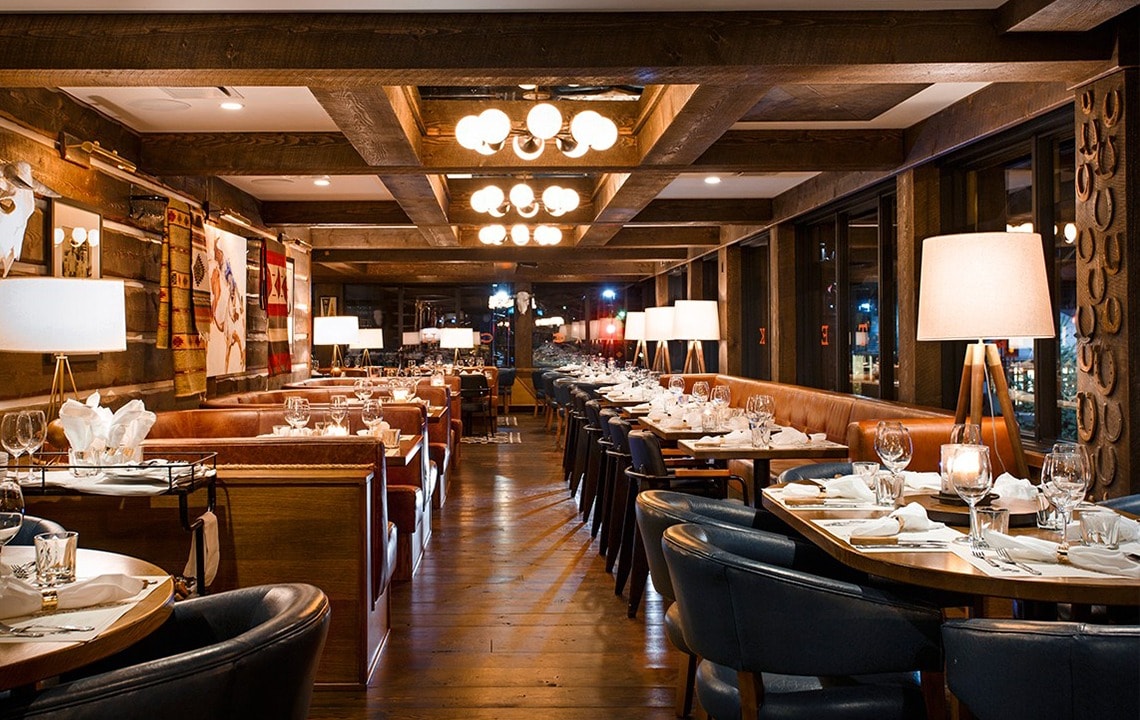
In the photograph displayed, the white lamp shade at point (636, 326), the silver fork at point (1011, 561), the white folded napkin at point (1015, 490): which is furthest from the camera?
the white lamp shade at point (636, 326)

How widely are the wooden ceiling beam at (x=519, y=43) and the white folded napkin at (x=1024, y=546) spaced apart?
246cm

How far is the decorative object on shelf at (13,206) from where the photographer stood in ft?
13.1

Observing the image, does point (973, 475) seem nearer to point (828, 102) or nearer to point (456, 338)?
point (828, 102)

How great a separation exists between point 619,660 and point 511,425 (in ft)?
37.0

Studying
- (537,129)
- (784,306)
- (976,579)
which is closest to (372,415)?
(537,129)

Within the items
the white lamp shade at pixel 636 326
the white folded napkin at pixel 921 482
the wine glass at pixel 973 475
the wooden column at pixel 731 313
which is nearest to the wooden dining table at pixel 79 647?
the wine glass at pixel 973 475

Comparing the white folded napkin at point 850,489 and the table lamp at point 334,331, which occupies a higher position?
the table lamp at point 334,331

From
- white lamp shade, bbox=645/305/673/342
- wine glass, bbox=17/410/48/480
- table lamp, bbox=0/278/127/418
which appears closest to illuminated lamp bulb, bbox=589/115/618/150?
table lamp, bbox=0/278/127/418

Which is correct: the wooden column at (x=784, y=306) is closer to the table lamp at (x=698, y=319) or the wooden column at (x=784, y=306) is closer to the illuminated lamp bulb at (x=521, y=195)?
the table lamp at (x=698, y=319)

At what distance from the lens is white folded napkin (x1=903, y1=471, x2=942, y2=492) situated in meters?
3.11

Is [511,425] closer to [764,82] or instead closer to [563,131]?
[563,131]

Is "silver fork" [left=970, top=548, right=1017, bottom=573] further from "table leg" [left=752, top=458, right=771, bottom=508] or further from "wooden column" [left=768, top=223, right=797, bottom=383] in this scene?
"wooden column" [left=768, top=223, right=797, bottom=383]

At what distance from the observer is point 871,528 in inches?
93.7

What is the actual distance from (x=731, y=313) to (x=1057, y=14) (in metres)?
7.79
